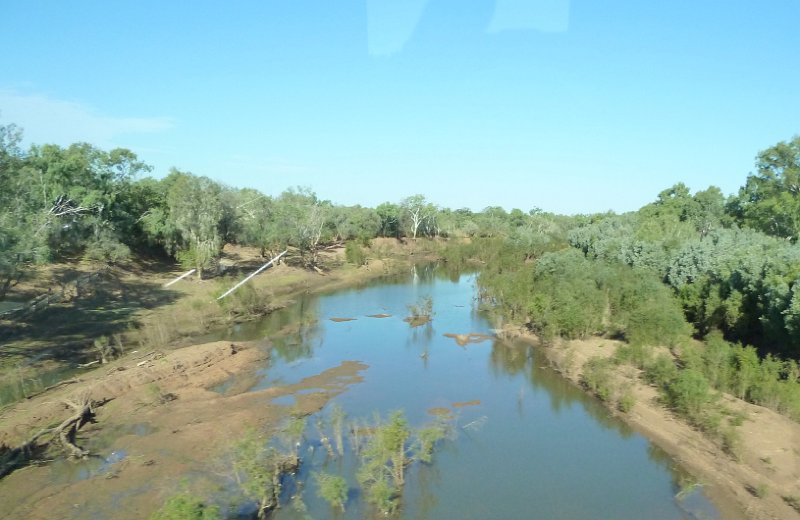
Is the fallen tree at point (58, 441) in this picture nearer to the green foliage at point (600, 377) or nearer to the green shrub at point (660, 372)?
the green foliage at point (600, 377)

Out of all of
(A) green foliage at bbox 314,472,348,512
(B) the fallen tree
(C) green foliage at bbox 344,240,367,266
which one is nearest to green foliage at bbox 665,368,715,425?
(A) green foliage at bbox 314,472,348,512

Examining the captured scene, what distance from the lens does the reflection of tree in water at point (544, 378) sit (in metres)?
17.7

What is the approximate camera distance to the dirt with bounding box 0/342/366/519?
12016 millimetres

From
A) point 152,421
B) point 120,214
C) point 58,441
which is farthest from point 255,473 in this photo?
point 120,214

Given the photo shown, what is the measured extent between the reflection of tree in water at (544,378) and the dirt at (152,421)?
6.74m

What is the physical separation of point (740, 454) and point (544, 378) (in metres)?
8.56

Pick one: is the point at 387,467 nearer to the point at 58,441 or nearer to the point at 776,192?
the point at 58,441

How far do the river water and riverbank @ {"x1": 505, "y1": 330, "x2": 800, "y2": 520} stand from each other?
46 cm

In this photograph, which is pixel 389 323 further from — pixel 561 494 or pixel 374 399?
pixel 561 494

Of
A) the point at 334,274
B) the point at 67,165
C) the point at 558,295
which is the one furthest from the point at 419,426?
the point at 334,274

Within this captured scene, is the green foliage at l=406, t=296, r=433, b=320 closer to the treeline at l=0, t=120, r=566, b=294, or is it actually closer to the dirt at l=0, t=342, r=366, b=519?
the dirt at l=0, t=342, r=366, b=519

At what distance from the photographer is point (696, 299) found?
80.4 ft

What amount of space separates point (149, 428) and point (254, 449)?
6.43 meters

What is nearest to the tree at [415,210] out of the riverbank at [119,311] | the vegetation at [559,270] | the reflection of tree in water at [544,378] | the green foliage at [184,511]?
the vegetation at [559,270]
